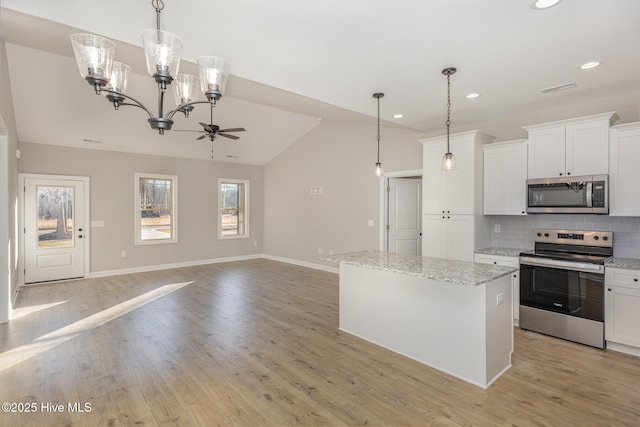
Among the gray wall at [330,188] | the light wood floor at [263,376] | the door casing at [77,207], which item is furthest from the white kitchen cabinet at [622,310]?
the door casing at [77,207]

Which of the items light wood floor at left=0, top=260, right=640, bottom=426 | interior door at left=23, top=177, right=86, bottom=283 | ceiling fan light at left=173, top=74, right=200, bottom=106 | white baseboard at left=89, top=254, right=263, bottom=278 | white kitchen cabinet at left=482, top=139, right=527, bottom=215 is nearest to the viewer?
light wood floor at left=0, top=260, right=640, bottom=426

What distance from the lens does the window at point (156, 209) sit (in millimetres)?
7180

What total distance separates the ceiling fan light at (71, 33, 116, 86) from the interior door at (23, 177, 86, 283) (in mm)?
5499

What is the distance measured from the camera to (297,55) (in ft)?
9.46

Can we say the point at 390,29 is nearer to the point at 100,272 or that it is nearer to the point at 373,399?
the point at 373,399

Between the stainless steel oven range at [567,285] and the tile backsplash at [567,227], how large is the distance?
0.12m

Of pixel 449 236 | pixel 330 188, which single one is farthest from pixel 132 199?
pixel 449 236

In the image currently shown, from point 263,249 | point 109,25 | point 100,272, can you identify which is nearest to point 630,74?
point 109,25

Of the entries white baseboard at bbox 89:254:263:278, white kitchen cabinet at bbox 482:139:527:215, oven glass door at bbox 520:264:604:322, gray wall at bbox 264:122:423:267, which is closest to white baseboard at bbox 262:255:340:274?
gray wall at bbox 264:122:423:267

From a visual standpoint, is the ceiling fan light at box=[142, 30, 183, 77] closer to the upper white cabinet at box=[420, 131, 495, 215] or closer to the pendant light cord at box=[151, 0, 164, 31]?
the pendant light cord at box=[151, 0, 164, 31]

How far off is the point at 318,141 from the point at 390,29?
16.8 feet

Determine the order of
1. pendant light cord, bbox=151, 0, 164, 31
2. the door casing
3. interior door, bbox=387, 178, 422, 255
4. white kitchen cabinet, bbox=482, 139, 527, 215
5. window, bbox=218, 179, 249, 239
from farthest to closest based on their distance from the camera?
window, bbox=218, 179, 249, 239 < interior door, bbox=387, 178, 422, 255 < the door casing < white kitchen cabinet, bbox=482, 139, 527, 215 < pendant light cord, bbox=151, 0, 164, 31

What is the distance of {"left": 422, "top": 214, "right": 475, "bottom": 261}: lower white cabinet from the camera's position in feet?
14.3

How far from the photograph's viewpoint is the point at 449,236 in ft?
15.0
